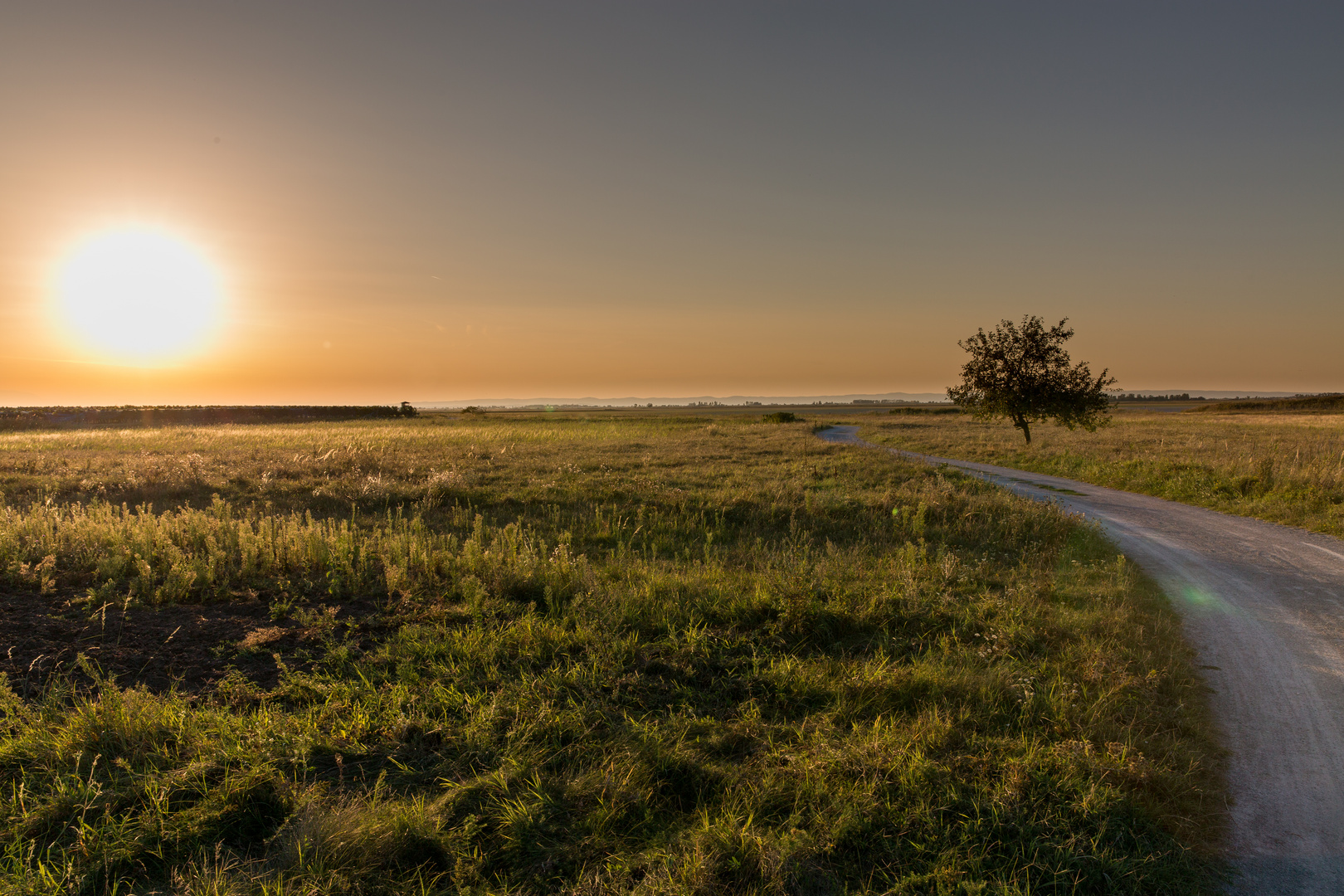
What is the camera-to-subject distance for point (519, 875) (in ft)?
11.5

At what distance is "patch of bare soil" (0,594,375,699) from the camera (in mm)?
5762

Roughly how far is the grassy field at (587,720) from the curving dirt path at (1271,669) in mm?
254

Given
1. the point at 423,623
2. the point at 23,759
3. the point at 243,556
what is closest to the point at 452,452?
the point at 243,556

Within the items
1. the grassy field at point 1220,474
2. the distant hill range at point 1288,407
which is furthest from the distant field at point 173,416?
the distant hill range at point 1288,407

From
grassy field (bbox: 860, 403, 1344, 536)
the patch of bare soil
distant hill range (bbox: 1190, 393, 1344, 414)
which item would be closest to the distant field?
the patch of bare soil

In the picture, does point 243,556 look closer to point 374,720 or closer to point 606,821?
point 374,720

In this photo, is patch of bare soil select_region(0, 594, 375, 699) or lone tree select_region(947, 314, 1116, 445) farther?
lone tree select_region(947, 314, 1116, 445)

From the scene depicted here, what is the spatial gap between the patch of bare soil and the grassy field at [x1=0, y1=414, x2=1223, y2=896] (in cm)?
5

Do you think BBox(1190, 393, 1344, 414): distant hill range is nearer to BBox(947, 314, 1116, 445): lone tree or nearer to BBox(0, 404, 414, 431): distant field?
BBox(947, 314, 1116, 445): lone tree

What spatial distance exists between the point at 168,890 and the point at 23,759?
2.16 metres

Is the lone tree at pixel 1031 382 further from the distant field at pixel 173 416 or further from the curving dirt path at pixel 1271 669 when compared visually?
the distant field at pixel 173 416

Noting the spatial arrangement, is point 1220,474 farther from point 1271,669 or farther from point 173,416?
point 173,416

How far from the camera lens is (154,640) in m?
6.50

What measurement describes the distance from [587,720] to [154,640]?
192 inches
